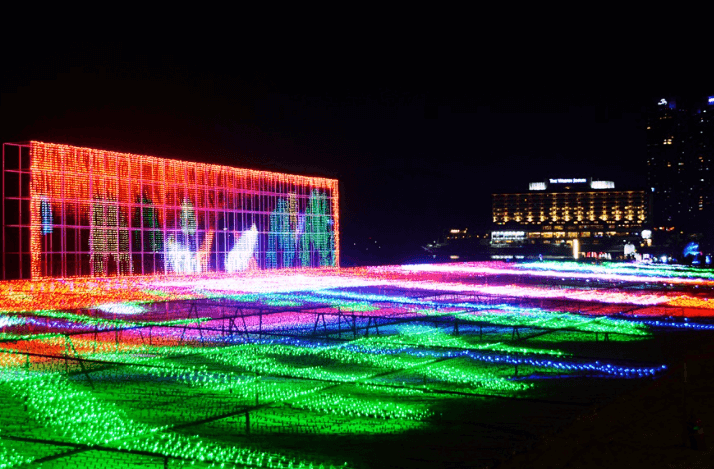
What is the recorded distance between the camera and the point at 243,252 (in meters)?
42.4

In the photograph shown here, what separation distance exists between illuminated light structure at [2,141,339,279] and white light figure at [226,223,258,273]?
0.05m

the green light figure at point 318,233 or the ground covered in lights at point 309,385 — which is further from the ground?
the green light figure at point 318,233

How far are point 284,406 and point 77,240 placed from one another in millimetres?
24130

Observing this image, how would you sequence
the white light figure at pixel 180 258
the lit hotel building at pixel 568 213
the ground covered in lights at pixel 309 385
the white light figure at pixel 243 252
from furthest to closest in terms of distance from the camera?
the lit hotel building at pixel 568 213 < the white light figure at pixel 243 252 < the white light figure at pixel 180 258 < the ground covered in lights at pixel 309 385

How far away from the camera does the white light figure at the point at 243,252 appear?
41.6 metres

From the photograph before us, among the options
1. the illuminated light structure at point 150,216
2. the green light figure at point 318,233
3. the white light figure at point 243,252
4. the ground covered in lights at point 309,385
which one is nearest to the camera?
A: the ground covered in lights at point 309,385

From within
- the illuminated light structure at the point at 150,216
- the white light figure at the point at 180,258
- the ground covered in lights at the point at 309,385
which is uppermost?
the illuminated light structure at the point at 150,216

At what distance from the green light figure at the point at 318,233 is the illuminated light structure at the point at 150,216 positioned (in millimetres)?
62

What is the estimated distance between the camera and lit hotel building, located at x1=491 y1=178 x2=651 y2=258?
7047 inches

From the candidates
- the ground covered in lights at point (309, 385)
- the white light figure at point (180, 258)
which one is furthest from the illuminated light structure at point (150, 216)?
the ground covered in lights at point (309, 385)

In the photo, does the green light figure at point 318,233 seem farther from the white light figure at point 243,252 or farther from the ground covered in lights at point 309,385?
the ground covered in lights at point 309,385

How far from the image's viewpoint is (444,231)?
157 meters

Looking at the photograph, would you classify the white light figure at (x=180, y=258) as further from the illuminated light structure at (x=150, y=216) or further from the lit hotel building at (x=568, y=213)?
the lit hotel building at (x=568, y=213)

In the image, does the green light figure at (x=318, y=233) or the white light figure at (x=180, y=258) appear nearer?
the white light figure at (x=180, y=258)
